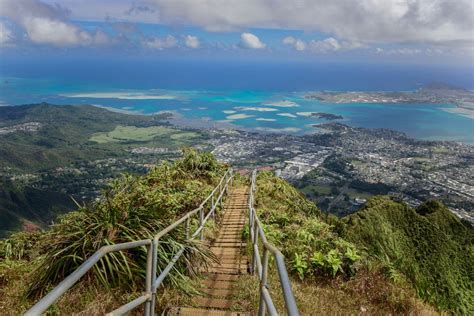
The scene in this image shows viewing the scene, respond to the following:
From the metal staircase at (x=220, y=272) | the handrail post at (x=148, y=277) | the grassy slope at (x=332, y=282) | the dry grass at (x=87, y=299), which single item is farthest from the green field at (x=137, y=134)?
the handrail post at (x=148, y=277)

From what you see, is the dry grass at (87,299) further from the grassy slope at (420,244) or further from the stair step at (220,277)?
the grassy slope at (420,244)

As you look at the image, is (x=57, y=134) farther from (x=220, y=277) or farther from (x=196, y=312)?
(x=196, y=312)

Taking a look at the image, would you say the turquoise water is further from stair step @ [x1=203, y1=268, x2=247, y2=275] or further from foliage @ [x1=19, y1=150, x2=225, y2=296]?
foliage @ [x1=19, y1=150, x2=225, y2=296]

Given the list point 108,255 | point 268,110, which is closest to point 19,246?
point 108,255

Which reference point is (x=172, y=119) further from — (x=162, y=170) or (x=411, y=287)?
(x=411, y=287)

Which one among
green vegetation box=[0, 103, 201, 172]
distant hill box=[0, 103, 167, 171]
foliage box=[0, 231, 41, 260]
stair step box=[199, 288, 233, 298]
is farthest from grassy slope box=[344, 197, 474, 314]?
distant hill box=[0, 103, 167, 171]

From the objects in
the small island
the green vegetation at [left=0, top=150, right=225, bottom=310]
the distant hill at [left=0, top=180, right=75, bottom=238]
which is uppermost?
the green vegetation at [left=0, top=150, right=225, bottom=310]

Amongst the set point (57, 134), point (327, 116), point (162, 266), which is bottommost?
point (57, 134)
